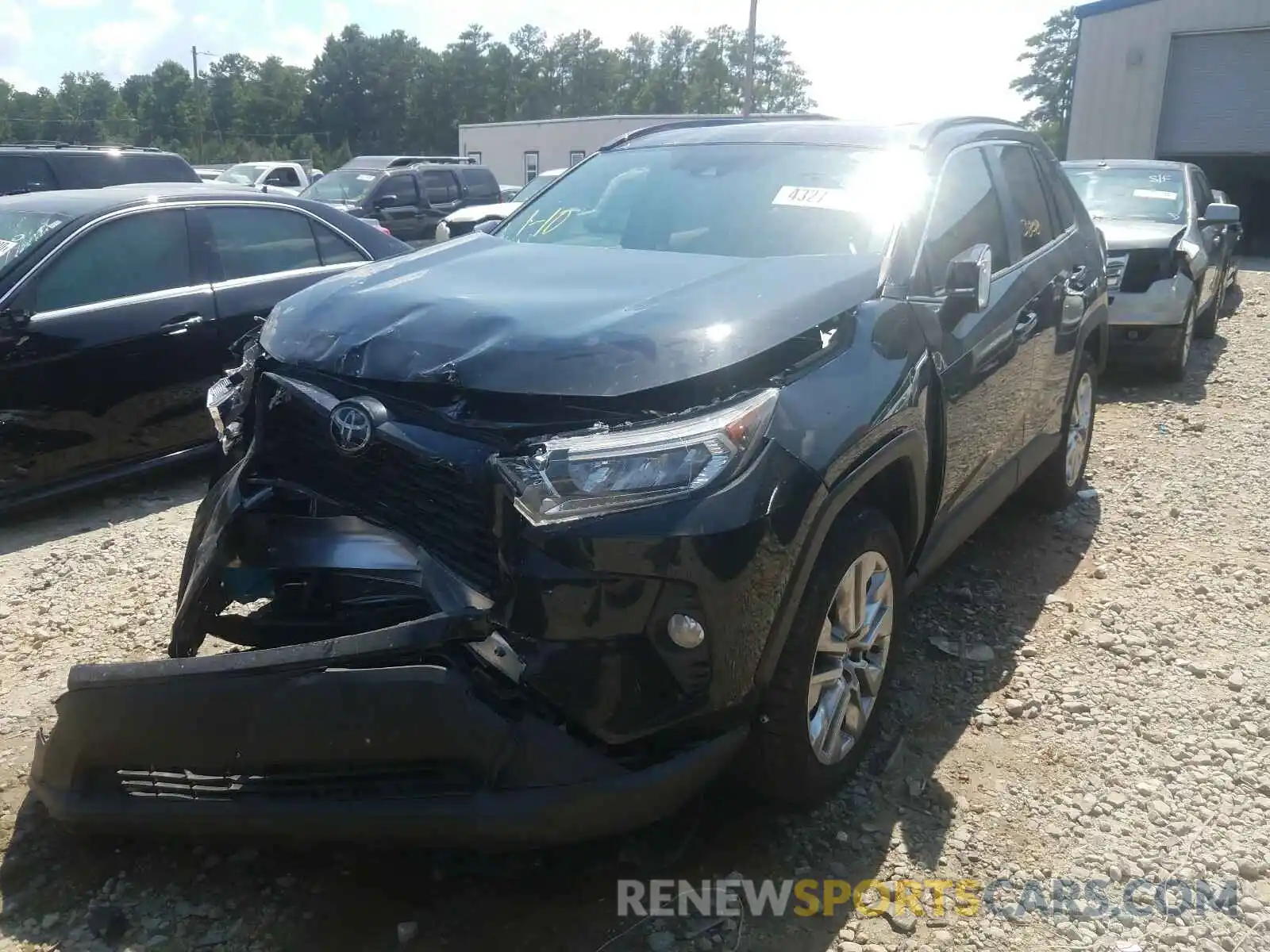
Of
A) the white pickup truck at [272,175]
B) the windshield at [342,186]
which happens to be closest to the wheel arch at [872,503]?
the windshield at [342,186]

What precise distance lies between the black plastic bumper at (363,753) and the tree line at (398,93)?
256ft

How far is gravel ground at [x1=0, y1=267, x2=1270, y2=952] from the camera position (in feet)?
8.32

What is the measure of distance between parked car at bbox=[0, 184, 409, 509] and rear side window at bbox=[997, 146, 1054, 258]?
3.86m

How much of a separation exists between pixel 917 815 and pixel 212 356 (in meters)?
4.36

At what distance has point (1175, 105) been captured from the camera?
2186 cm

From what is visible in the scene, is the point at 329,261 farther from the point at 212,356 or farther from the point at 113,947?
the point at 113,947

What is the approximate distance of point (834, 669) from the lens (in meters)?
2.80

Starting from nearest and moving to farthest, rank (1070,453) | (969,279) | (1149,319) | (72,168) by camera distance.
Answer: (969,279) → (1070,453) → (1149,319) → (72,168)

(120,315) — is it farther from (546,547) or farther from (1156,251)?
(1156,251)

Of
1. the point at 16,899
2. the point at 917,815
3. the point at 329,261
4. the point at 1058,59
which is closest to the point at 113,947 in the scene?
the point at 16,899

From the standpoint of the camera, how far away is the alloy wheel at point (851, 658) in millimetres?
2742

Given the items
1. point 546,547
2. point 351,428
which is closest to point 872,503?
point 546,547

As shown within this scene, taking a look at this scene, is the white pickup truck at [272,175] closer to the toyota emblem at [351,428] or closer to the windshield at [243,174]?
the windshield at [243,174]

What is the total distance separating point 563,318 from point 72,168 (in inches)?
336
